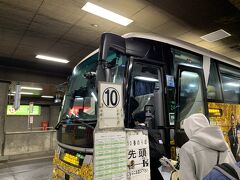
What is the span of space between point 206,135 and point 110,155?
0.99 meters

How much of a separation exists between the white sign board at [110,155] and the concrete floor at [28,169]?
518 centimetres

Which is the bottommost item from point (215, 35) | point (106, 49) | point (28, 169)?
point (28, 169)

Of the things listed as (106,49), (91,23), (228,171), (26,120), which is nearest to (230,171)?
(228,171)

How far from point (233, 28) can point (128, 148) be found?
6000mm

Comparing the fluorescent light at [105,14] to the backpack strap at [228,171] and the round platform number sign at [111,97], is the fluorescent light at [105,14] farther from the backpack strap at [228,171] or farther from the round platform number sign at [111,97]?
the backpack strap at [228,171]

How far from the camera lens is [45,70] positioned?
34.5 feet

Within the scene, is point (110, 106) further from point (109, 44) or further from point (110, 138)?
point (109, 44)

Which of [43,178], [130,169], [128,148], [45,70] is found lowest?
[43,178]

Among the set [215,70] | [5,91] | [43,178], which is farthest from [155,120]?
[5,91]

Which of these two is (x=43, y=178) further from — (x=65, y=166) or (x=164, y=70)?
(x=164, y=70)

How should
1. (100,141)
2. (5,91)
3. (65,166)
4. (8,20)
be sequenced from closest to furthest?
(100,141)
(65,166)
(8,20)
(5,91)

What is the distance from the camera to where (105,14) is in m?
5.29

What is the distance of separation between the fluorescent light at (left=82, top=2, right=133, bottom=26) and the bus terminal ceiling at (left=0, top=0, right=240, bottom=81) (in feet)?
0.49

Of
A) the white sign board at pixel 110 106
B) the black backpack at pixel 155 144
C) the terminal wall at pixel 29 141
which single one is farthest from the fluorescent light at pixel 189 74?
the terminal wall at pixel 29 141
